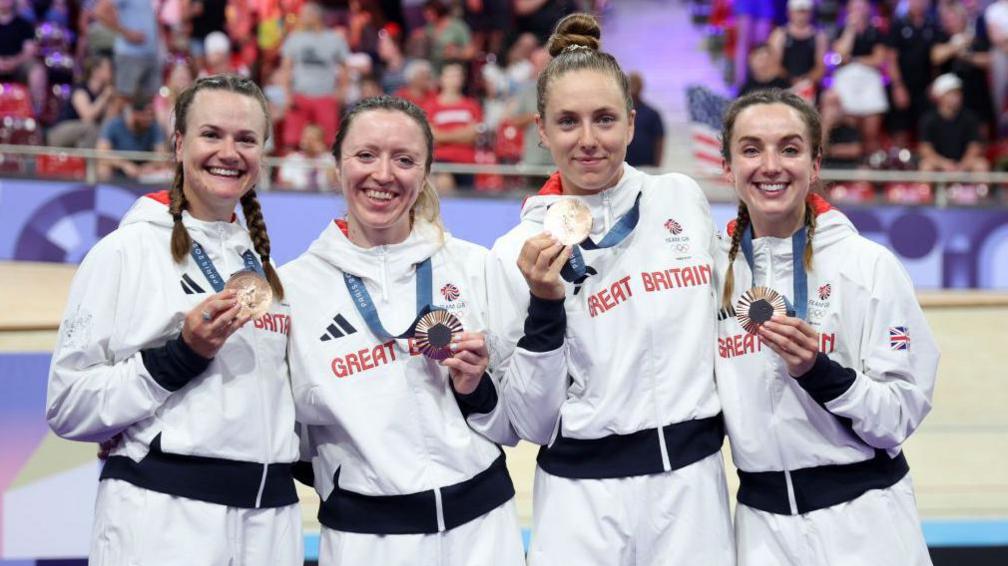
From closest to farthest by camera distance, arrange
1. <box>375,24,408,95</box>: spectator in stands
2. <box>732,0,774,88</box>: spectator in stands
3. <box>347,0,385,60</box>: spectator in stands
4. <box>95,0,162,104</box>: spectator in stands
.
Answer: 1. <box>95,0,162,104</box>: spectator in stands
2. <box>375,24,408,95</box>: spectator in stands
3. <box>347,0,385,60</box>: spectator in stands
4. <box>732,0,774,88</box>: spectator in stands

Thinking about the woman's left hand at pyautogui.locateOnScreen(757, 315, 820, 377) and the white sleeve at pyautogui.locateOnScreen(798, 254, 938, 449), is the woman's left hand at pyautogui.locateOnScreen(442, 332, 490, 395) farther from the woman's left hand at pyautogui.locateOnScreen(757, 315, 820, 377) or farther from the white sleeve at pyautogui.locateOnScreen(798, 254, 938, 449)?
the white sleeve at pyautogui.locateOnScreen(798, 254, 938, 449)

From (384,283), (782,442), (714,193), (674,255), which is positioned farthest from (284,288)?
(714,193)

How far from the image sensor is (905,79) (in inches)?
458

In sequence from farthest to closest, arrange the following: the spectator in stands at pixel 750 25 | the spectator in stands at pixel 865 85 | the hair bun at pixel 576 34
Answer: the spectator in stands at pixel 750 25, the spectator in stands at pixel 865 85, the hair bun at pixel 576 34

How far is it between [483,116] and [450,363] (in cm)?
784

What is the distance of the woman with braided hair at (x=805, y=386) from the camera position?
3.66 metres

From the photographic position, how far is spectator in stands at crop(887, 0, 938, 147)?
1147cm

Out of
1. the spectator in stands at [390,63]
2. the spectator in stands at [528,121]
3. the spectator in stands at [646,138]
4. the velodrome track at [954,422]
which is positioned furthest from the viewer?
the spectator in stands at [390,63]

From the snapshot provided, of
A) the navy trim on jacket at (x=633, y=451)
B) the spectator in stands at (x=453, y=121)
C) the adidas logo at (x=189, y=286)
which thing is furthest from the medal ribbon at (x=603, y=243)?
the spectator in stands at (x=453, y=121)

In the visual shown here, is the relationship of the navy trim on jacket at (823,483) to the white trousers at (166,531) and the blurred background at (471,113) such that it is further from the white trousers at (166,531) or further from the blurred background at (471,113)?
the blurred background at (471,113)

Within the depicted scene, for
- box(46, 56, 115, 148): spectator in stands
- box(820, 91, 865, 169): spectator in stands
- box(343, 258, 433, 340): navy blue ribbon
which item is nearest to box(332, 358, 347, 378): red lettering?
box(343, 258, 433, 340): navy blue ribbon

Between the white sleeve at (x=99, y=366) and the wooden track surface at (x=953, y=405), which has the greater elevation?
the white sleeve at (x=99, y=366)

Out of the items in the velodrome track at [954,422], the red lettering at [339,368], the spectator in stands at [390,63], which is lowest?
the velodrome track at [954,422]

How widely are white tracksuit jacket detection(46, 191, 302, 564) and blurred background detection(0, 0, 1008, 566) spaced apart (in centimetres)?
475
